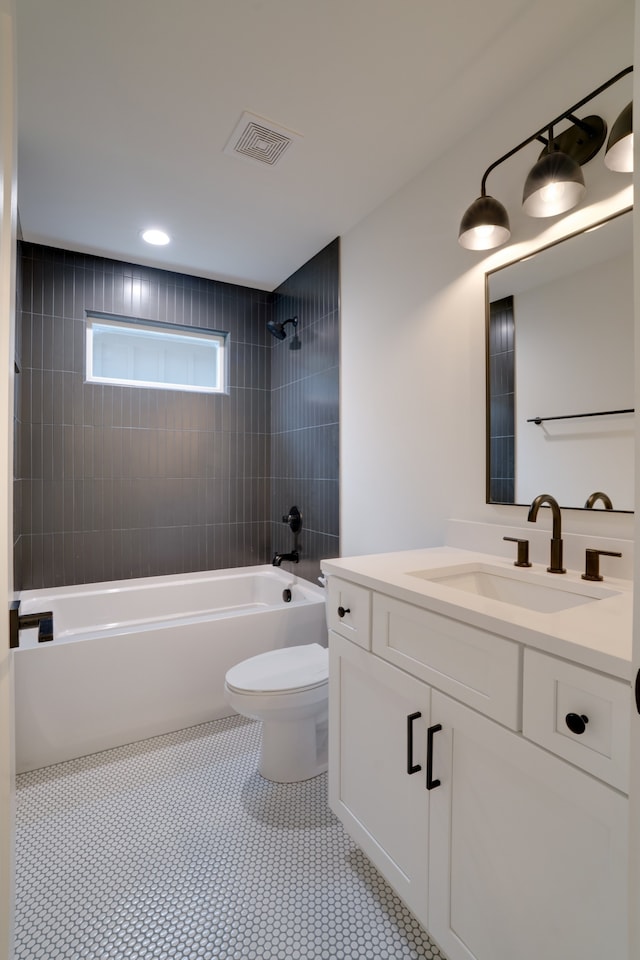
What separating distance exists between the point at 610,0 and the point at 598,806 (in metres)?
1.92

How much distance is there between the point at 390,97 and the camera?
1575 mm

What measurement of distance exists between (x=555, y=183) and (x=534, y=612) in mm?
1146

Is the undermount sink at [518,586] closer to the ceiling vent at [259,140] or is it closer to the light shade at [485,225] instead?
the light shade at [485,225]

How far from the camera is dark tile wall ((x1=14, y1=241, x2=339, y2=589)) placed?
8.68 feet

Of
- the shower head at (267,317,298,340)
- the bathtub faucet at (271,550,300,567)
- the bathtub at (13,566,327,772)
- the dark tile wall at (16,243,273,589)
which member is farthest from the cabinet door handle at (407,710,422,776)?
the shower head at (267,317,298,340)

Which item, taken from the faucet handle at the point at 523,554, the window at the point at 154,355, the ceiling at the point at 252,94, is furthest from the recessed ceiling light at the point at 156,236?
the faucet handle at the point at 523,554

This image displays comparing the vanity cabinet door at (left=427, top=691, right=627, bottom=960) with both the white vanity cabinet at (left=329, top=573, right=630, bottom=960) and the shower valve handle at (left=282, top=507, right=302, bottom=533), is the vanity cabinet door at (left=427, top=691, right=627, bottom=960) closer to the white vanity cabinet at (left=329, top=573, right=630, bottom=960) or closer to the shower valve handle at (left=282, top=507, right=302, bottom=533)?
the white vanity cabinet at (left=329, top=573, right=630, bottom=960)

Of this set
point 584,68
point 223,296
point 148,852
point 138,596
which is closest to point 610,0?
point 584,68

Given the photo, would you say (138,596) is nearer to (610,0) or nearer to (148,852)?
(148,852)

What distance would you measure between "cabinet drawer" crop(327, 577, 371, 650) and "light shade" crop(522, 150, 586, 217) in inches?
48.8

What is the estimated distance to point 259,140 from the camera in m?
1.79

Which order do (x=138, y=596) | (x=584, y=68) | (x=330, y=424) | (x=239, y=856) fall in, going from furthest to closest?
(x=138, y=596) < (x=330, y=424) < (x=239, y=856) < (x=584, y=68)

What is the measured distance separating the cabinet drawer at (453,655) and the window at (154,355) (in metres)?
2.43

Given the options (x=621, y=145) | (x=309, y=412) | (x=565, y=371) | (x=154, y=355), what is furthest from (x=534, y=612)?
(x=154, y=355)
